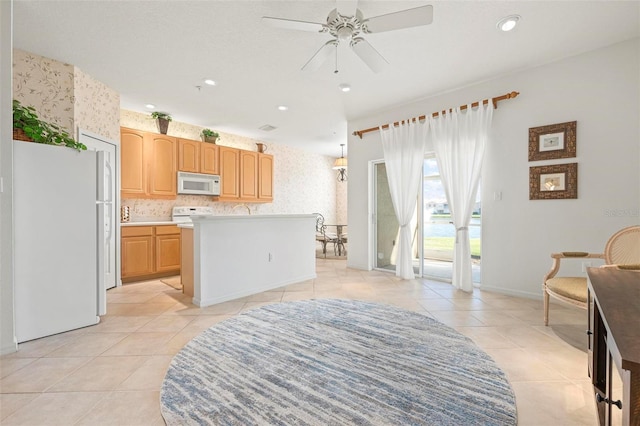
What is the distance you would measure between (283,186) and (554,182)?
562 centimetres

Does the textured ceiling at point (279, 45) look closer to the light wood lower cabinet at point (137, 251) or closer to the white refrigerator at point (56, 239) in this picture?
the white refrigerator at point (56, 239)

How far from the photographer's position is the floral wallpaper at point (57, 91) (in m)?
3.09

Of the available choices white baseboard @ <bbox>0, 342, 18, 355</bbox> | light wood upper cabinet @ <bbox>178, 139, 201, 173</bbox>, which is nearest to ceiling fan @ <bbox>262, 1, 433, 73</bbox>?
white baseboard @ <bbox>0, 342, 18, 355</bbox>

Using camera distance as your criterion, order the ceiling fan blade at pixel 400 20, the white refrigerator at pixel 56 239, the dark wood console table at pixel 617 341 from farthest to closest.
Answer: the white refrigerator at pixel 56 239, the ceiling fan blade at pixel 400 20, the dark wood console table at pixel 617 341

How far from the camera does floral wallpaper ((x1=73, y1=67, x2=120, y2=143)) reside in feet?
11.1

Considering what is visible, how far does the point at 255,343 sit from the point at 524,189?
3.54 metres

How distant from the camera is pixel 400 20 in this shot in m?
2.05

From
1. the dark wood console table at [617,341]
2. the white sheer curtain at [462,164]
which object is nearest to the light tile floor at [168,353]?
the dark wood console table at [617,341]

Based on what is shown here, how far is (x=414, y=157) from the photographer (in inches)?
170

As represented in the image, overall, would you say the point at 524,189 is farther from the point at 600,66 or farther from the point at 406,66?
the point at 406,66

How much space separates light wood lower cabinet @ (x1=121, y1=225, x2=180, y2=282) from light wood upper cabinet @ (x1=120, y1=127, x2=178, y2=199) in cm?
67

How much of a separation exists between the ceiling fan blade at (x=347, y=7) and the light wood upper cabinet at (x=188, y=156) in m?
3.97

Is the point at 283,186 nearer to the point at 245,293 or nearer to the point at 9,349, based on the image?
the point at 245,293

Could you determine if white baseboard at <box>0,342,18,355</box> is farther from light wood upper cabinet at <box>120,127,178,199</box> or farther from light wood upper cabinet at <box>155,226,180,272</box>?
light wood upper cabinet at <box>120,127,178,199</box>
